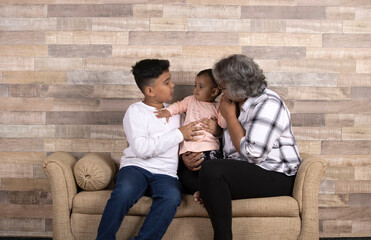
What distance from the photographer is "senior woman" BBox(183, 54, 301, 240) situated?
2131mm

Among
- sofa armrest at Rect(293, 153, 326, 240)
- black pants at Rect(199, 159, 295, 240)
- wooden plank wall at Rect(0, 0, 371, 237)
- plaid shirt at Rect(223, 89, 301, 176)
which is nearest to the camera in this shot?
black pants at Rect(199, 159, 295, 240)

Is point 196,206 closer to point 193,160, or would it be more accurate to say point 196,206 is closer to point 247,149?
point 193,160

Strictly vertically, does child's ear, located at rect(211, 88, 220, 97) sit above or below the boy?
above

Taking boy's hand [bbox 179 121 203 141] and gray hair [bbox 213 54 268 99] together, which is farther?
boy's hand [bbox 179 121 203 141]

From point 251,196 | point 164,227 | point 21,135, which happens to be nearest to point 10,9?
point 21,135

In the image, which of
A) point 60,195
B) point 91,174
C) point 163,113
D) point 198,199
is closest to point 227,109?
point 163,113

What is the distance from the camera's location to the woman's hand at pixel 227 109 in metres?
2.38

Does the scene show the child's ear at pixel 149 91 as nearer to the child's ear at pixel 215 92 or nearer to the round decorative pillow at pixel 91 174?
the child's ear at pixel 215 92

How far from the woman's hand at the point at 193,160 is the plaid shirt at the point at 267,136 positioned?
0.69 feet

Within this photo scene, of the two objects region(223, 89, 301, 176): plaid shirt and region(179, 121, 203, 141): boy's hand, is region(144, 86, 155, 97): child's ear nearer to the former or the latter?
region(179, 121, 203, 141): boy's hand

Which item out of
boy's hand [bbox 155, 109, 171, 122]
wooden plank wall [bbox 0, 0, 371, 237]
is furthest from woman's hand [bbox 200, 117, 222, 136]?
wooden plank wall [bbox 0, 0, 371, 237]

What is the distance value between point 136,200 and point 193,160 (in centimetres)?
44

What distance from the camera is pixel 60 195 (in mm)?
2383

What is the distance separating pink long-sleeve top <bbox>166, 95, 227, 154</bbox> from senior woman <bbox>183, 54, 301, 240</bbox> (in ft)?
0.43
